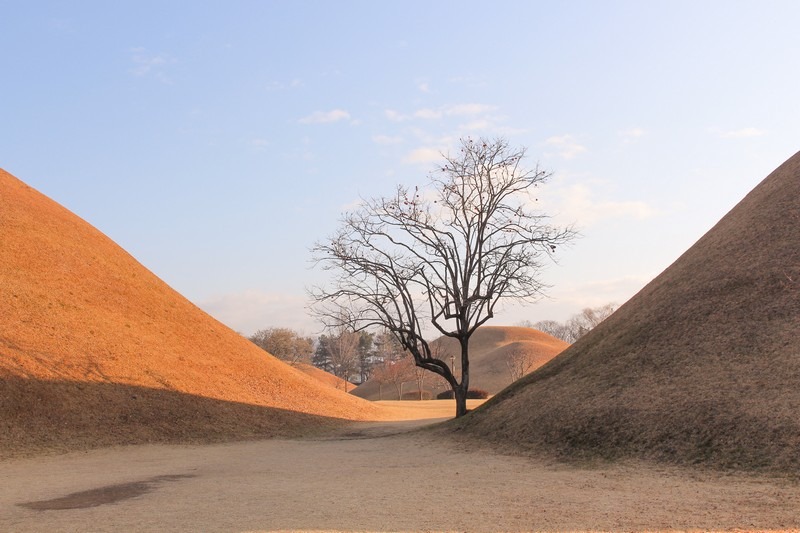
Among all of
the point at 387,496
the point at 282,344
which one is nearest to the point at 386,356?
the point at 282,344

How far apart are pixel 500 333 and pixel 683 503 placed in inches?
3828

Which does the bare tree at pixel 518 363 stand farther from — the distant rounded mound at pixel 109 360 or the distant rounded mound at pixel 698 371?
the distant rounded mound at pixel 698 371

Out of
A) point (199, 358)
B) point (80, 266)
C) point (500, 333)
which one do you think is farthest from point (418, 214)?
point (500, 333)

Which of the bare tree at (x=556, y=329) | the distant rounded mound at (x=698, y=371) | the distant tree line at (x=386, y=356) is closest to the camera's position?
the distant rounded mound at (x=698, y=371)

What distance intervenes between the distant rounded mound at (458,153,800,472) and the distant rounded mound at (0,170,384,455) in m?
12.4

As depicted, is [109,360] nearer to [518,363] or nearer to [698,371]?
[698,371]

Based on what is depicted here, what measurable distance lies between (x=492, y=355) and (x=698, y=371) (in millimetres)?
73297

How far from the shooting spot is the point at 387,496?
12016 millimetres

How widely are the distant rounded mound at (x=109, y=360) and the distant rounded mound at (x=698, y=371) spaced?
12450 millimetres

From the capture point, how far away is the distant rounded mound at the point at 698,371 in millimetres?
15281

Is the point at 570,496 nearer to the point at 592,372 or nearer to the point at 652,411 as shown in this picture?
the point at 652,411

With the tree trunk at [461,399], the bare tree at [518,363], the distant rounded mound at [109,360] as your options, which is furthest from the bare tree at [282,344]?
the tree trunk at [461,399]

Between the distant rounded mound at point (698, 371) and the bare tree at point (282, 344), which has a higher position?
the bare tree at point (282, 344)

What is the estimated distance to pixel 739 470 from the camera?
13438mm
